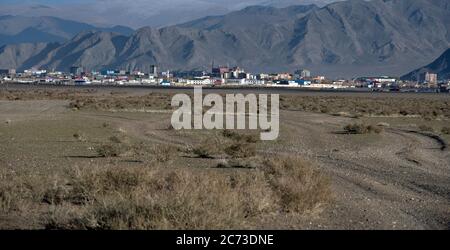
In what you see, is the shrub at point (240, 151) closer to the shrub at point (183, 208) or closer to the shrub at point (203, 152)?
the shrub at point (203, 152)

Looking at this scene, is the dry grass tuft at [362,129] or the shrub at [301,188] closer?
the shrub at [301,188]

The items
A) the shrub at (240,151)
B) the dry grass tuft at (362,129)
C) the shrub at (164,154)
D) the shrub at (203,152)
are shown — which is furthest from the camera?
the dry grass tuft at (362,129)

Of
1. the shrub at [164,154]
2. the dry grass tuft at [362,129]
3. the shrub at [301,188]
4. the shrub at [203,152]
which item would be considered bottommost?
the dry grass tuft at [362,129]

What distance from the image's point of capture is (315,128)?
150 ft

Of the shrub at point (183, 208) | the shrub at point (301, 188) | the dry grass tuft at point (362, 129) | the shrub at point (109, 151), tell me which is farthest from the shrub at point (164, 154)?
the dry grass tuft at point (362, 129)

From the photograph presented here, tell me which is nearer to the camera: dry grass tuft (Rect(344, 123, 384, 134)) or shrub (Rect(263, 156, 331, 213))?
shrub (Rect(263, 156, 331, 213))

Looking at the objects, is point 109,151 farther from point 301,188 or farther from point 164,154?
point 301,188

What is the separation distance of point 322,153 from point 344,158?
2178 millimetres

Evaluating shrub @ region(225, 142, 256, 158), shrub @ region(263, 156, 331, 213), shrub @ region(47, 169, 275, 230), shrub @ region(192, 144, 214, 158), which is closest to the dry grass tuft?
shrub @ region(225, 142, 256, 158)

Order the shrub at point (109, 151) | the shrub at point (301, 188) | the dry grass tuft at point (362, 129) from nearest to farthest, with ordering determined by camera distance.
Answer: the shrub at point (301, 188) → the shrub at point (109, 151) → the dry grass tuft at point (362, 129)

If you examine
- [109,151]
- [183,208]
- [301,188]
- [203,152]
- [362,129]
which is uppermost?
[183,208]

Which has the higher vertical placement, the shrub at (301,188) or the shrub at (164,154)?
the shrub at (301,188)

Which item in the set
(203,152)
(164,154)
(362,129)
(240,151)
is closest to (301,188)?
(164,154)

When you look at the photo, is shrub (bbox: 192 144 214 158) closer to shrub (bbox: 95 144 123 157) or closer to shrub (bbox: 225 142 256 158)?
shrub (bbox: 225 142 256 158)
